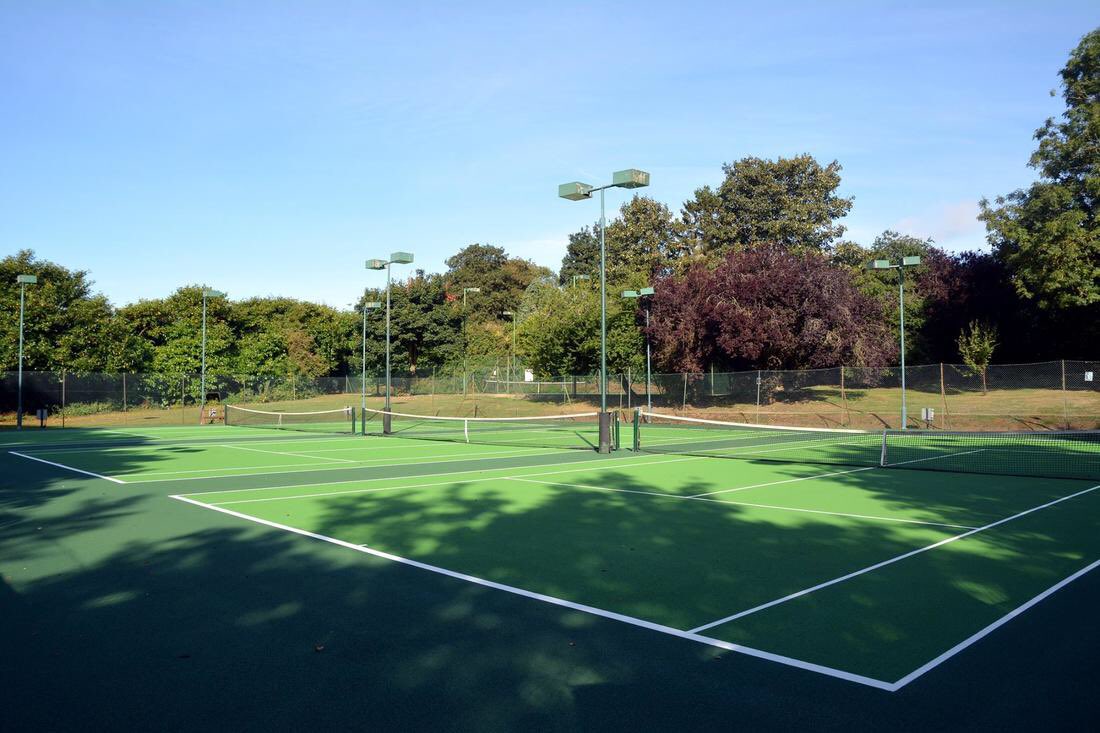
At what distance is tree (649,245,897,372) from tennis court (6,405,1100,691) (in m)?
16.8

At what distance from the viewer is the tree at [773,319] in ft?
126

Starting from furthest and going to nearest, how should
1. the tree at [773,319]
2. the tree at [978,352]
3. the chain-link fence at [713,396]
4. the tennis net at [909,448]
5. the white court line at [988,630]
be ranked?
the tree at [773,319]
the tree at [978,352]
the chain-link fence at [713,396]
the tennis net at [909,448]
the white court line at [988,630]

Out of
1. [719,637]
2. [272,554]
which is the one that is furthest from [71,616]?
[719,637]

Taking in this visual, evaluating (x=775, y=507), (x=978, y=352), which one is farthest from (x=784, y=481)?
(x=978, y=352)

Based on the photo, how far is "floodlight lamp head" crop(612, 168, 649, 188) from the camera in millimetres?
18984

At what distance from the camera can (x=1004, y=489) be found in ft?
44.9

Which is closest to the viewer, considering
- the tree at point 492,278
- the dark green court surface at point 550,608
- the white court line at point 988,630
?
the dark green court surface at point 550,608

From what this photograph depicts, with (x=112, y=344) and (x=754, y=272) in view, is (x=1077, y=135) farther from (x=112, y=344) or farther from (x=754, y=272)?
(x=112, y=344)

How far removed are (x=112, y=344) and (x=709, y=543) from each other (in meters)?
44.4

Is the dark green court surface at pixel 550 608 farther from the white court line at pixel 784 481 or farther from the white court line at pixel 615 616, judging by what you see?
the white court line at pixel 784 481

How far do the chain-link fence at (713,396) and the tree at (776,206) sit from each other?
14.1 metres

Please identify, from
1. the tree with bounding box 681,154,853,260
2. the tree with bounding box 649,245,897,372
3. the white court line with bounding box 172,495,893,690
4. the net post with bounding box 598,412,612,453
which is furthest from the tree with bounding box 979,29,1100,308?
the white court line with bounding box 172,495,893,690

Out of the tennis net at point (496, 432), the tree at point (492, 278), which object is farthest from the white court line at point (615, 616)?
the tree at point (492, 278)

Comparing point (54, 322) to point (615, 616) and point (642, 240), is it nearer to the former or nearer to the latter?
point (642, 240)
